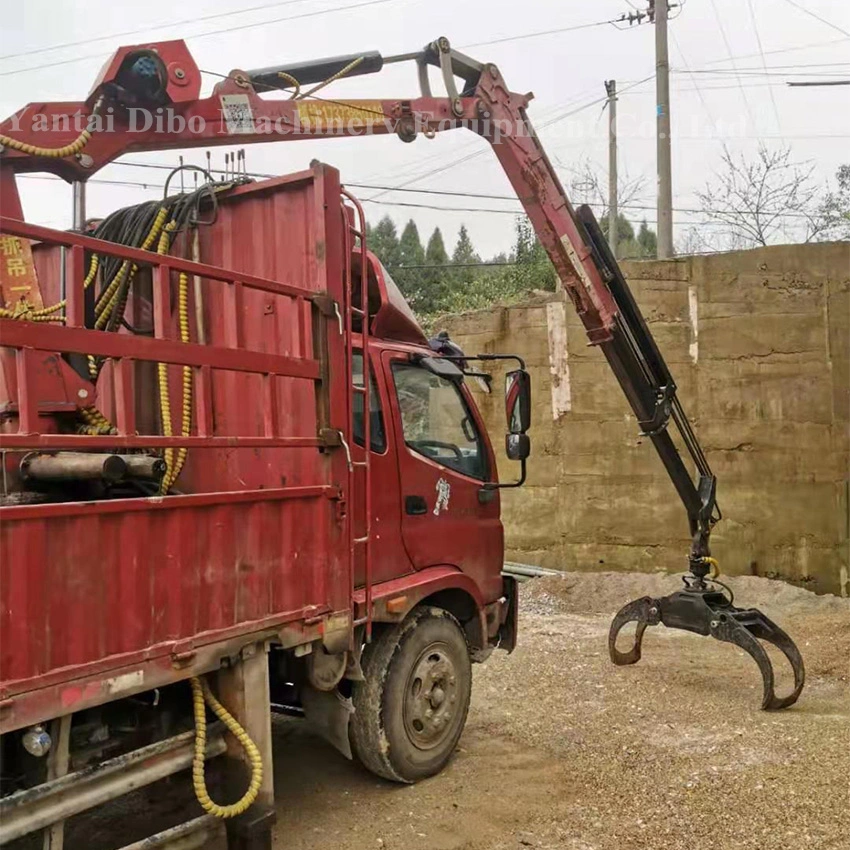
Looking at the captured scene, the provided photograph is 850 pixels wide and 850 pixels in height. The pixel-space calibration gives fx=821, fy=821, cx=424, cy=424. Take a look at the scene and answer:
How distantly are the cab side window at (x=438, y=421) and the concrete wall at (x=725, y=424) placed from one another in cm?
495

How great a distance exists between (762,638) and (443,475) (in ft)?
9.22

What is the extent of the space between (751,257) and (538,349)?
101 inches

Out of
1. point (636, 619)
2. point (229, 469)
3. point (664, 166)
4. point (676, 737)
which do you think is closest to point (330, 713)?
point (229, 469)

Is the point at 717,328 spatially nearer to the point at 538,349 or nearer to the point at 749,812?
the point at 538,349

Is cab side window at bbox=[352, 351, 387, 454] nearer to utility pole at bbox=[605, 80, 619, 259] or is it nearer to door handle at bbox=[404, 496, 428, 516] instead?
door handle at bbox=[404, 496, 428, 516]

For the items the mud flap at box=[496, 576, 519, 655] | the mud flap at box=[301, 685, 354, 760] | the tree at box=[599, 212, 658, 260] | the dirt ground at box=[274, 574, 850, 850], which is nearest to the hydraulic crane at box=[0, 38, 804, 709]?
the dirt ground at box=[274, 574, 850, 850]

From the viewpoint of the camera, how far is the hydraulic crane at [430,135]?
145 inches

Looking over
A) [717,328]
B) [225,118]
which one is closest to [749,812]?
[225,118]

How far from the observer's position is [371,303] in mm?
4375

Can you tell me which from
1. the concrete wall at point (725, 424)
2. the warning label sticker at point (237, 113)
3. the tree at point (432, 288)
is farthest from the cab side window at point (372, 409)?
the tree at point (432, 288)

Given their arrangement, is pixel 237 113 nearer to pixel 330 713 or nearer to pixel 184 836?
pixel 330 713

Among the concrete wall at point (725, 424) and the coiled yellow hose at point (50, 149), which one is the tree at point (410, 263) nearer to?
the concrete wall at point (725, 424)

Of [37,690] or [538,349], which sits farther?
[538,349]

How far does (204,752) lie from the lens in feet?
9.52
